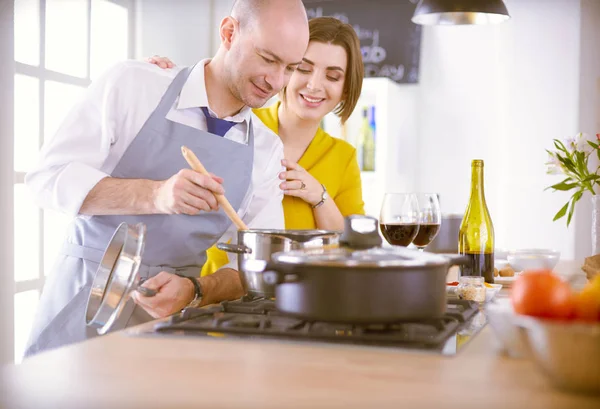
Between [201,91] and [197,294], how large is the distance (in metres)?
0.62

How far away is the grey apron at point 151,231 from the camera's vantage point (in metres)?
1.71

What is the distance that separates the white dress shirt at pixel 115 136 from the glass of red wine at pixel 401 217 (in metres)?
0.40

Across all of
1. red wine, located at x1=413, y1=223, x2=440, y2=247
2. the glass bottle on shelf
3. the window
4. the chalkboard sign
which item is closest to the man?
red wine, located at x1=413, y1=223, x2=440, y2=247

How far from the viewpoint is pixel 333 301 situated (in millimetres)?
992

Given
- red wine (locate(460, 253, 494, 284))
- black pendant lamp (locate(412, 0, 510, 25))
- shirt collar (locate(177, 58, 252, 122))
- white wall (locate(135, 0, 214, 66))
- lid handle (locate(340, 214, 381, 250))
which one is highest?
white wall (locate(135, 0, 214, 66))

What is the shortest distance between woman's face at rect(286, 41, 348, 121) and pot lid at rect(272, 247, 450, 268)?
1.43 meters

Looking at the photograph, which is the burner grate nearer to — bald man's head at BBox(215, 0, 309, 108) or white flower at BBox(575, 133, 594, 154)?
bald man's head at BBox(215, 0, 309, 108)

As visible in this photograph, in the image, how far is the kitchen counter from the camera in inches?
28.9

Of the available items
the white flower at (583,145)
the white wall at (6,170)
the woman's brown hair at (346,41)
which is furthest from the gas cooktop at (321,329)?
the white wall at (6,170)

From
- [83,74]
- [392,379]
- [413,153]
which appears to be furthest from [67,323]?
[413,153]

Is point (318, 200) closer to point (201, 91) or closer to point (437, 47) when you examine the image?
point (201, 91)

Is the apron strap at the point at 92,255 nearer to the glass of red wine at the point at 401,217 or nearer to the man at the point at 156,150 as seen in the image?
the man at the point at 156,150

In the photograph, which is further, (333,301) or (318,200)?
(318,200)

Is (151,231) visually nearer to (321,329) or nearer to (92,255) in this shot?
(92,255)
